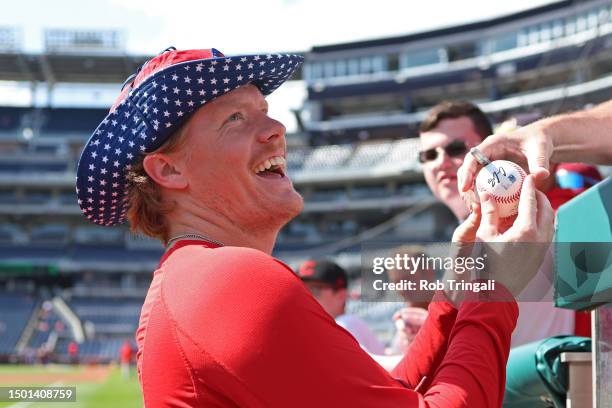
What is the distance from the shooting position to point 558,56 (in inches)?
1682

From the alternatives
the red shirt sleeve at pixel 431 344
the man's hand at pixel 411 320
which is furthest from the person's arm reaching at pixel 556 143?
the man's hand at pixel 411 320

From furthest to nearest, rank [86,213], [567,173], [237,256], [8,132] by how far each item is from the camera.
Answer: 1. [8,132]
2. [567,173]
3. [86,213]
4. [237,256]

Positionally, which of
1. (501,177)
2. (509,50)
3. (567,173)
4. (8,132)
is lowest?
(501,177)

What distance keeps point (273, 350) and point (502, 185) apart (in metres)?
0.67

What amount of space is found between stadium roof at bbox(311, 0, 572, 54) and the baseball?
44921 mm

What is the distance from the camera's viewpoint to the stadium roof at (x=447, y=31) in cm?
4544

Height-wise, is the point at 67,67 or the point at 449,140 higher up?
the point at 67,67

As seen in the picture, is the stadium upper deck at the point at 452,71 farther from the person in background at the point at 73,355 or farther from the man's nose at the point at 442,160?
the man's nose at the point at 442,160

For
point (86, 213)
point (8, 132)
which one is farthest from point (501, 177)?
point (8, 132)

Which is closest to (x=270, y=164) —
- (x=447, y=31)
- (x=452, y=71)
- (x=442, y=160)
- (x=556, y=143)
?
(x=556, y=143)

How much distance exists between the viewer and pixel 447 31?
49.4 metres

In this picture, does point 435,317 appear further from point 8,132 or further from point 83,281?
point 8,132

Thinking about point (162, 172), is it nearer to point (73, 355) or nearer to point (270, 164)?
point (270, 164)

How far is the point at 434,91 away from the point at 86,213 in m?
47.5
